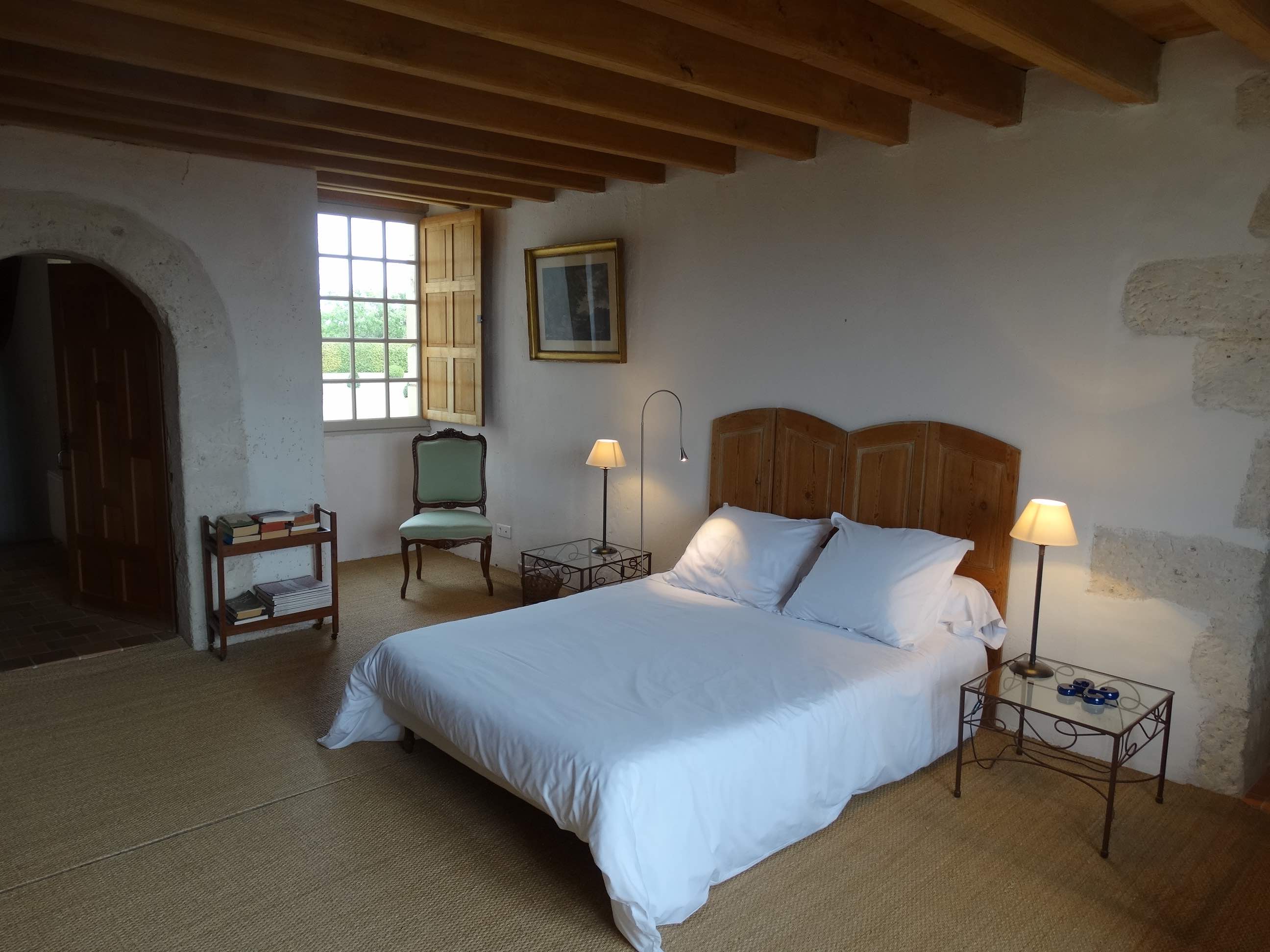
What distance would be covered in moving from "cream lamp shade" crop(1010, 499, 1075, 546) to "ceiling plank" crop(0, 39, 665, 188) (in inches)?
104

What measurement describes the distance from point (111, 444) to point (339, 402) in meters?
1.60

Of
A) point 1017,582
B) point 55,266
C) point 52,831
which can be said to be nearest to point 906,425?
point 1017,582

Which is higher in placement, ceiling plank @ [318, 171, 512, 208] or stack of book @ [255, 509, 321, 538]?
ceiling plank @ [318, 171, 512, 208]

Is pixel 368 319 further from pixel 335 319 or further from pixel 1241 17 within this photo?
pixel 1241 17

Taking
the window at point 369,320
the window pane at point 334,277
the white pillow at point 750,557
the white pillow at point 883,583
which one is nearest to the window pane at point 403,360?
the window at point 369,320

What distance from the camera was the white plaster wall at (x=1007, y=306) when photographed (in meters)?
3.06

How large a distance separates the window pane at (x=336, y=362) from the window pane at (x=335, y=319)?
0.26ft

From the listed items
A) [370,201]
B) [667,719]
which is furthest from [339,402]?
[667,719]

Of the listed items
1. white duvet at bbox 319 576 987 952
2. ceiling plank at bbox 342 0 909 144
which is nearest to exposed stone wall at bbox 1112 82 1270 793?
white duvet at bbox 319 576 987 952

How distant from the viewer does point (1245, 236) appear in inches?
115

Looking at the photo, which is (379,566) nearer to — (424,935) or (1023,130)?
(424,935)

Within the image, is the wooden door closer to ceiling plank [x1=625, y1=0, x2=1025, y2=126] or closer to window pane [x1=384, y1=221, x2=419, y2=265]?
window pane [x1=384, y1=221, x2=419, y2=265]

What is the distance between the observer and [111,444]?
4816 millimetres

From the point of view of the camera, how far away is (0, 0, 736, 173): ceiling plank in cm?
268
